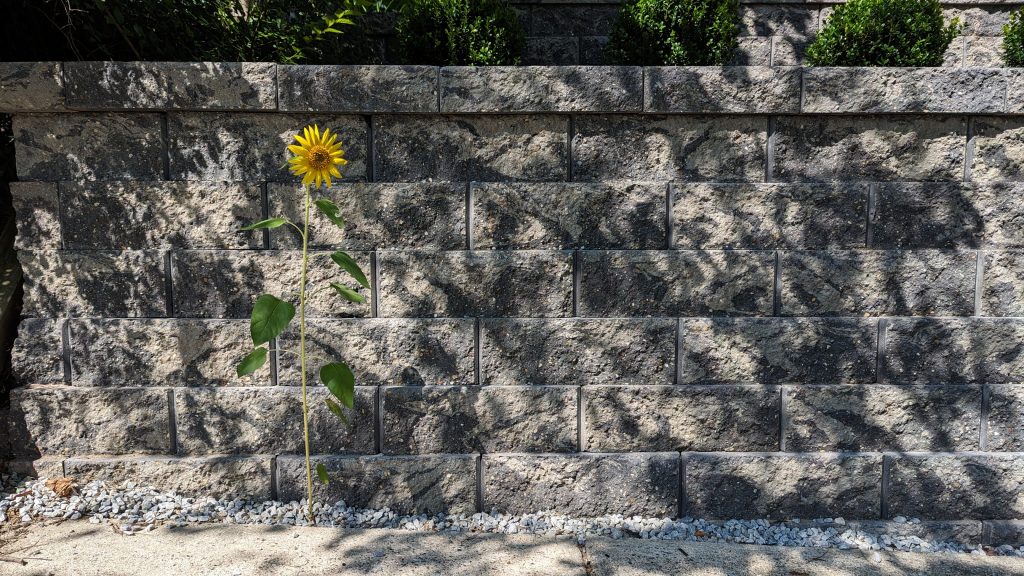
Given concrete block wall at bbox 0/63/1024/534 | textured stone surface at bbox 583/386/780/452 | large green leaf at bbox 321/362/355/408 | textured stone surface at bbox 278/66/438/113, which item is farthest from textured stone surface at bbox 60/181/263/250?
textured stone surface at bbox 583/386/780/452

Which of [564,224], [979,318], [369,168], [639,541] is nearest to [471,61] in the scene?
[369,168]

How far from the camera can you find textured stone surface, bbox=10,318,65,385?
9.85 ft

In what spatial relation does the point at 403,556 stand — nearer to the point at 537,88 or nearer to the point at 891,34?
the point at 537,88

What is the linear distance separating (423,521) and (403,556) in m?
0.35

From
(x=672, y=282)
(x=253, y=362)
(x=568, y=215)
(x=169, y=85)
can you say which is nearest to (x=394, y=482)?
(x=253, y=362)

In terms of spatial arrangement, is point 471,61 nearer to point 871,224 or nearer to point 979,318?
point 871,224

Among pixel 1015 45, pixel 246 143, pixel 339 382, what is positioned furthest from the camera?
pixel 1015 45

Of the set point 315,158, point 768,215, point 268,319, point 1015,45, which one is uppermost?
point 1015,45

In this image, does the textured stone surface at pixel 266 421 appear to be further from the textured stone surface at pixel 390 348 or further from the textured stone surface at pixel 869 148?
the textured stone surface at pixel 869 148

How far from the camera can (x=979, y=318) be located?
9.92 ft

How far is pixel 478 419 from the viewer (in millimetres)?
3014

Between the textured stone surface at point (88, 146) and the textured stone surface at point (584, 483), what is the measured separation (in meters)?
2.23

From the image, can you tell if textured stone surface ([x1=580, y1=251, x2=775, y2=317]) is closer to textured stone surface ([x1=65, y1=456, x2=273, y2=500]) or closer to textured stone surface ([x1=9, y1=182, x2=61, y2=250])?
textured stone surface ([x1=65, y1=456, x2=273, y2=500])

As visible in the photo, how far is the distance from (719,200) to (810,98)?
2.08ft
